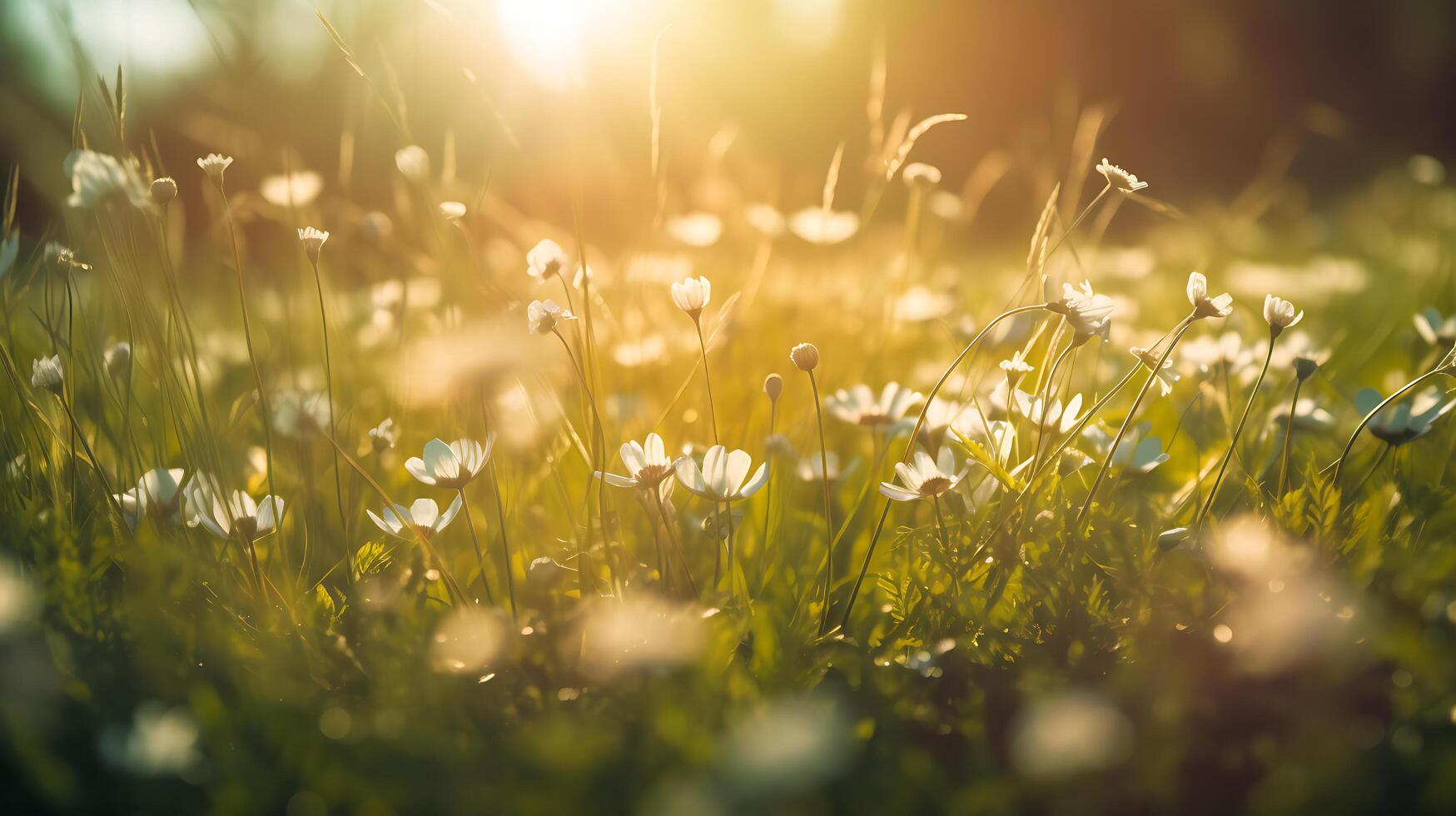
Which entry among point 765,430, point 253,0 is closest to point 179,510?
point 253,0

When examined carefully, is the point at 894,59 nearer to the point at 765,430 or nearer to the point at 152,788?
the point at 765,430

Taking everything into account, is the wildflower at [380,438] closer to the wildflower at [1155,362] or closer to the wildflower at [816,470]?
the wildflower at [816,470]

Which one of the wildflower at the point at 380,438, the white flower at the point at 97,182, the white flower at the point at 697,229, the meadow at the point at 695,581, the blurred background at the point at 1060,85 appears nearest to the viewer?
the meadow at the point at 695,581

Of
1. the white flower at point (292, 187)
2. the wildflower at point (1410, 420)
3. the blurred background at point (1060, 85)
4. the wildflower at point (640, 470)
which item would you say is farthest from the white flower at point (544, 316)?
the blurred background at point (1060, 85)

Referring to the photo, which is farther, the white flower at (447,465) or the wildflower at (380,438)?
the wildflower at (380,438)

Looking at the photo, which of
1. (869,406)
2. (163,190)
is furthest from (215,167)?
(869,406)

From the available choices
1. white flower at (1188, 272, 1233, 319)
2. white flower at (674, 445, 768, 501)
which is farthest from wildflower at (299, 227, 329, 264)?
white flower at (1188, 272, 1233, 319)

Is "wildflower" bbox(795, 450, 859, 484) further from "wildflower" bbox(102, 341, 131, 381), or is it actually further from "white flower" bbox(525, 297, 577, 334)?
"wildflower" bbox(102, 341, 131, 381)
